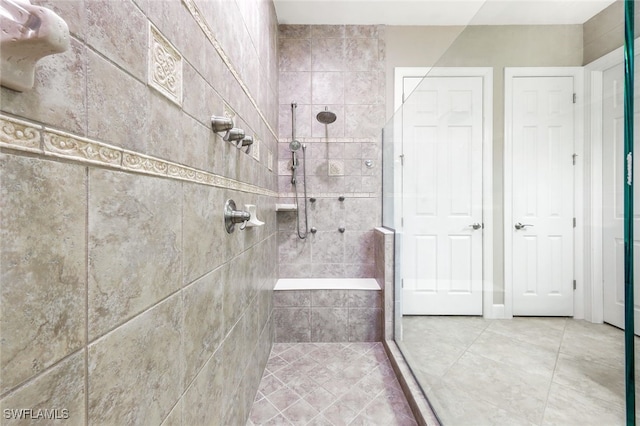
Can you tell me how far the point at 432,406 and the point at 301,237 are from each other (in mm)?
1687

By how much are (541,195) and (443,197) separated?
80 cm

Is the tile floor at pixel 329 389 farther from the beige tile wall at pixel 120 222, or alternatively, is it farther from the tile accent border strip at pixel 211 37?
the tile accent border strip at pixel 211 37

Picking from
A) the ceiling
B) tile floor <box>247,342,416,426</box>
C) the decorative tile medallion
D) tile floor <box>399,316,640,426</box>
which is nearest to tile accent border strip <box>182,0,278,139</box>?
the decorative tile medallion

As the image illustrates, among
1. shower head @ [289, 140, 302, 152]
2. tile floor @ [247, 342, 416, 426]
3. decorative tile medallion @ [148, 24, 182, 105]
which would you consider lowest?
tile floor @ [247, 342, 416, 426]

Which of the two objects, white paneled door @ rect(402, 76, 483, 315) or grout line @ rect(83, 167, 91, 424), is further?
white paneled door @ rect(402, 76, 483, 315)

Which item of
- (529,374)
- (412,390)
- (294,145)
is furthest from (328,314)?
(294,145)

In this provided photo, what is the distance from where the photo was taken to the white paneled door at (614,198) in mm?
640

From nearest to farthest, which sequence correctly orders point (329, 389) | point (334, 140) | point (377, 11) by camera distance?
point (329, 389)
point (377, 11)
point (334, 140)

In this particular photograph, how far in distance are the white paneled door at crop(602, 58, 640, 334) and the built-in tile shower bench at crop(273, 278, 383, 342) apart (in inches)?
64.4

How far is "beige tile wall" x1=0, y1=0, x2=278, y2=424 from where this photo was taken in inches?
13.1

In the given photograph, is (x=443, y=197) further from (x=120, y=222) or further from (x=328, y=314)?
(x=120, y=222)

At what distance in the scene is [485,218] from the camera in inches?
49.9

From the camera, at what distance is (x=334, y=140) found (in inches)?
104

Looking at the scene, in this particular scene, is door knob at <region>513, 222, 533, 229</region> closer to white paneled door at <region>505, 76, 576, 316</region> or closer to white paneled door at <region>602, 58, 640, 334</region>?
white paneled door at <region>505, 76, 576, 316</region>
